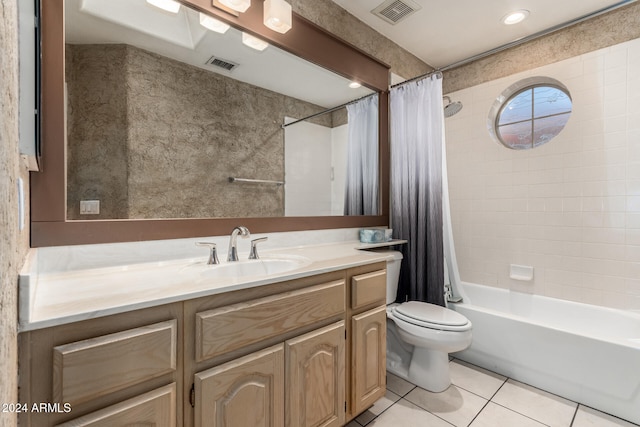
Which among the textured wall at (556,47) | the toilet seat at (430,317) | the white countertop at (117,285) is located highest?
the textured wall at (556,47)

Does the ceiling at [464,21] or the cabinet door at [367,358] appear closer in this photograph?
the cabinet door at [367,358]

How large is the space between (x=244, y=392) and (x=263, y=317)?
0.24m

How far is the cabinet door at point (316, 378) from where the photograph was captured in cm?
110

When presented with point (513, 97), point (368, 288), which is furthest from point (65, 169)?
point (513, 97)

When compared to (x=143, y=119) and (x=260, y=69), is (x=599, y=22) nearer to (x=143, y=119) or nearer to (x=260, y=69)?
(x=260, y=69)

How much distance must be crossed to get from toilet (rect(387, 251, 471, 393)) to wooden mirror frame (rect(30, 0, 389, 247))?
707mm

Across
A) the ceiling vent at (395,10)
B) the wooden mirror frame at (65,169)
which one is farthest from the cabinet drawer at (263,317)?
the ceiling vent at (395,10)

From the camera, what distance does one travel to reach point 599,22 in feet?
6.81

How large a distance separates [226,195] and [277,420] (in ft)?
3.30

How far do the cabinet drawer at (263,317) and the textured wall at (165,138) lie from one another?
25.0 inches

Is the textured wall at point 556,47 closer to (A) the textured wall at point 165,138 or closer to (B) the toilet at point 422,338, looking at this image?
(B) the toilet at point 422,338

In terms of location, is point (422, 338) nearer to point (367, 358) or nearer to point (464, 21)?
point (367, 358)

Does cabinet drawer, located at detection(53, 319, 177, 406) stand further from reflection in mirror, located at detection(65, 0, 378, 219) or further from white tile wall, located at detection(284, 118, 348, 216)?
white tile wall, located at detection(284, 118, 348, 216)

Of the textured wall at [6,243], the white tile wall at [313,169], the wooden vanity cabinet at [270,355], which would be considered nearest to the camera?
the textured wall at [6,243]
